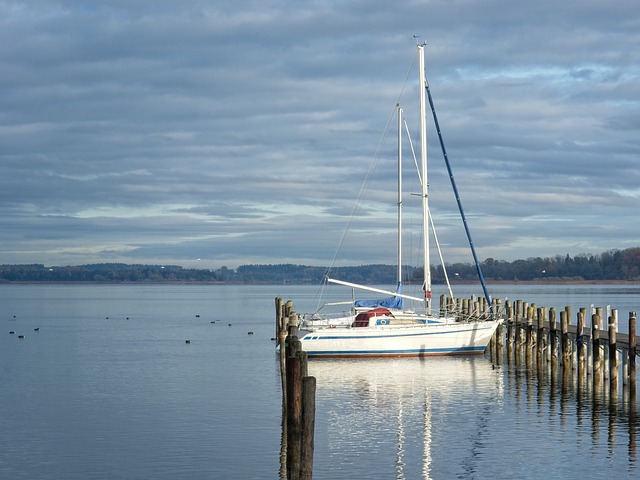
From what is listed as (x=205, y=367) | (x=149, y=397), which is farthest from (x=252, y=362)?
(x=149, y=397)

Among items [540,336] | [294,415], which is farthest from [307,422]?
[540,336]

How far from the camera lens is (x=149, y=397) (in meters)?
40.7

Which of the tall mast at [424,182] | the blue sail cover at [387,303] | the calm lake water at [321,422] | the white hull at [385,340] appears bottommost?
the calm lake water at [321,422]

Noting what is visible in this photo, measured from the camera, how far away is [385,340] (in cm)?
5175

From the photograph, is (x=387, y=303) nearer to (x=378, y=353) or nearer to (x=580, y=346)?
(x=378, y=353)

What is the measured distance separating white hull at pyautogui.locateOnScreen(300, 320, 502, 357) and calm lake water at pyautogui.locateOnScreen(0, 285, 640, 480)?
75 centimetres

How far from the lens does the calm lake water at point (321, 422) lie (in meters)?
26.7

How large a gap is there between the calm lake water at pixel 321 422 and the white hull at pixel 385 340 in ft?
A: 2.48

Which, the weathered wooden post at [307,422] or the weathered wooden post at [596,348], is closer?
the weathered wooden post at [307,422]

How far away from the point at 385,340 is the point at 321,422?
733 inches

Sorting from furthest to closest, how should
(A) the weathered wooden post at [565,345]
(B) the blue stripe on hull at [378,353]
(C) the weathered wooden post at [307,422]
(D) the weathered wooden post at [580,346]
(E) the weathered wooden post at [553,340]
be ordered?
1. (B) the blue stripe on hull at [378,353]
2. (E) the weathered wooden post at [553,340]
3. (A) the weathered wooden post at [565,345]
4. (D) the weathered wooden post at [580,346]
5. (C) the weathered wooden post at [307,422]

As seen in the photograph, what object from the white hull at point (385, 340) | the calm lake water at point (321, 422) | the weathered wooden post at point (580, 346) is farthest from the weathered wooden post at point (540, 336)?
the weathered wooden post at point (580, 346)

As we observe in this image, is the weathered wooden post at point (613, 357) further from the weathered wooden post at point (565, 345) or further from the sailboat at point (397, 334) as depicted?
the sailboat at point (397, 334)

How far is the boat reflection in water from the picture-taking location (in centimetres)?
2736
